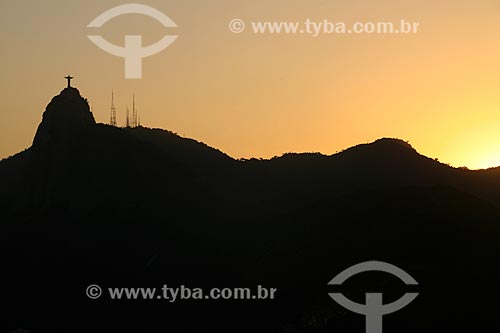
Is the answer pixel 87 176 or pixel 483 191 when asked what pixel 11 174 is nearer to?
pixel 87 176

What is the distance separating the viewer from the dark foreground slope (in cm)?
11200

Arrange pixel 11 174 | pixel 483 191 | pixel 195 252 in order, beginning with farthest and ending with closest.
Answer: pixel 11 174
pixel 483 191
pixel 195 252

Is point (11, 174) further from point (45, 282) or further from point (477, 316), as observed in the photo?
point (477, 316)

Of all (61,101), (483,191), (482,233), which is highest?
(61,101)

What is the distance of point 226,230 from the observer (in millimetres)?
153000

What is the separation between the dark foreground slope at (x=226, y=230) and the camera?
11200 cm

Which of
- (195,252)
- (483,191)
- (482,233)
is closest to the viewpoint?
(482,233)

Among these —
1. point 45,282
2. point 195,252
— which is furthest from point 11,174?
point 195,252

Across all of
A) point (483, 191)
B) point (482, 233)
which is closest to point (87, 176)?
point (483, 191)

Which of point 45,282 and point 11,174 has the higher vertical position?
point 11,174

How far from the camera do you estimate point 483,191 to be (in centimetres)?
16825

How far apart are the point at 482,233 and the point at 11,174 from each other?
300 ft

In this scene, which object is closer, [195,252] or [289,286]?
[289,286]

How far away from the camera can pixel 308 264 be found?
12462 centimetres
